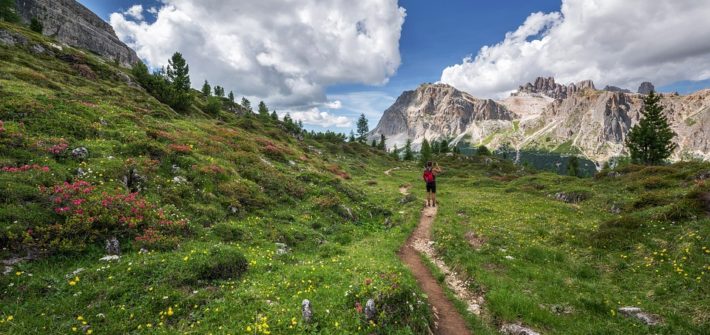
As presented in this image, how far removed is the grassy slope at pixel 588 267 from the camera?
36.7 feet

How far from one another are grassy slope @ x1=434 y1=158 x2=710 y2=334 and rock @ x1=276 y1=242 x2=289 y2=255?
9447mm

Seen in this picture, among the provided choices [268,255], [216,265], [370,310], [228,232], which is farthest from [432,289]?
[228,232]

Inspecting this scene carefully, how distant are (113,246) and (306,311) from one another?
9.27 m

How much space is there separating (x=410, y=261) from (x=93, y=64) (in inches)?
3101

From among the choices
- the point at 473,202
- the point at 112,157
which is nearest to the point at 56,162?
the point at 112,157

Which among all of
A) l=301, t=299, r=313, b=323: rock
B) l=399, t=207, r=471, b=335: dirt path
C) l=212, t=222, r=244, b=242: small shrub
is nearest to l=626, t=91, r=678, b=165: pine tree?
l=399, t=207, r=471, b=335: dirt path

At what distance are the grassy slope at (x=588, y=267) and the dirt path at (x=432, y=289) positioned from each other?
3.95ft

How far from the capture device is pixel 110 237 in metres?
13.6

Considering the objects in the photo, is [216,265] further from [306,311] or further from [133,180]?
[133,180]

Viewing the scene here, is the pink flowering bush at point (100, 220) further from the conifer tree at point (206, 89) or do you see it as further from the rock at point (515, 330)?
the conifer tree at point (206, 89)

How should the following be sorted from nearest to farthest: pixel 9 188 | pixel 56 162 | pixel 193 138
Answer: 1. pixel 9 188
2. pixel 56 162
3. pixel 193 138

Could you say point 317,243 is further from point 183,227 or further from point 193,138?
point 193,138

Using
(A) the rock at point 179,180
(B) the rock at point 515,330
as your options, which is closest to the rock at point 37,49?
(A) the rock at point 179,180

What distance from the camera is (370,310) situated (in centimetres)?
1089
